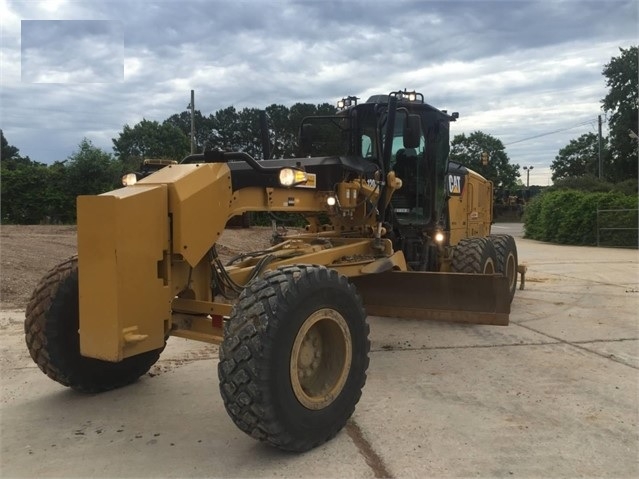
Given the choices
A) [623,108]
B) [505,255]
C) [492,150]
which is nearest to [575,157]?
[492,150]

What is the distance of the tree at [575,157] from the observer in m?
72.2

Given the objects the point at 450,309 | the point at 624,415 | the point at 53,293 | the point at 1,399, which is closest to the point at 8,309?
the point at 1,399

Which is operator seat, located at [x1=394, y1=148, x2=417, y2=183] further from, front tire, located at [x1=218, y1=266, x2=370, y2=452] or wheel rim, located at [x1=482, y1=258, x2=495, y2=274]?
front tire, located at [x1=218, y1=266, x2=370, y2=452]

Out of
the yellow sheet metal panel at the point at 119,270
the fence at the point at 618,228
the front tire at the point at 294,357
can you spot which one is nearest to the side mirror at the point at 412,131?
the front tire at the point at 294,357

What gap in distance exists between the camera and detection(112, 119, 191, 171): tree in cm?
4684

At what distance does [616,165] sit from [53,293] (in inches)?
2060

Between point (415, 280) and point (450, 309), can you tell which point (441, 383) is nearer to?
point (450, 309)

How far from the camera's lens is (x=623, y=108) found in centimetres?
4756

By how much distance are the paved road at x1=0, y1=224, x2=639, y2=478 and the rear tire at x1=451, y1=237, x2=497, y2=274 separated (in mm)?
886

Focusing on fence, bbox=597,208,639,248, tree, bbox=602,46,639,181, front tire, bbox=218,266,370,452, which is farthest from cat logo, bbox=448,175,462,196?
tree, bbox=602,46,639,181

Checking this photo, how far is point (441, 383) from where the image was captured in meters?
5.02

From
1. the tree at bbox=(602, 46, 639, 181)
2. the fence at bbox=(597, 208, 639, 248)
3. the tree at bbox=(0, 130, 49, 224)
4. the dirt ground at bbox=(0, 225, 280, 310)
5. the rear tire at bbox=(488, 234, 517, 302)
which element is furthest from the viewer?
the tree at bbox=(602, 46, 639, 181)

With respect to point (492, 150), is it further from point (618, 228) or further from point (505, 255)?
point (505, 255)

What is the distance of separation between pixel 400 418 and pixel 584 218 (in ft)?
71.2
